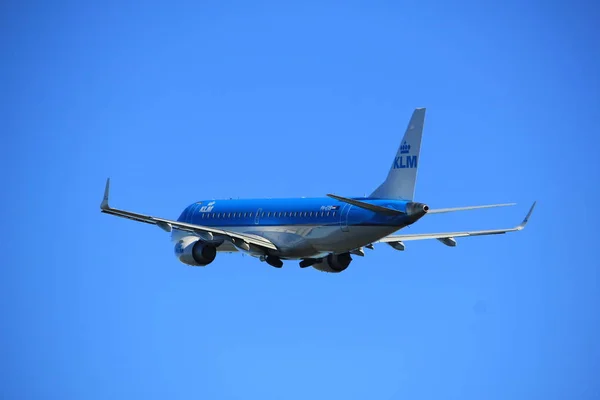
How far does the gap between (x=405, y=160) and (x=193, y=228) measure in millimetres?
12803

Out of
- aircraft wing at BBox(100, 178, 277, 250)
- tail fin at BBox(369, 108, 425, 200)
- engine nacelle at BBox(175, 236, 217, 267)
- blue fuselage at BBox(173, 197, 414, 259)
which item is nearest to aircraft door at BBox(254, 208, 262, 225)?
blue fuselage at BBox(173, 197, 414, 259)

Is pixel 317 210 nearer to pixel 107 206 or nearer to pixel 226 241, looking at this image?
pixel 226 241

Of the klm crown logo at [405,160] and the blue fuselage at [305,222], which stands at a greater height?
the klm crown logo at [405,160]

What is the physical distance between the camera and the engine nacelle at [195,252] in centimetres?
8338

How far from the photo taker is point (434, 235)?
84.9 metres

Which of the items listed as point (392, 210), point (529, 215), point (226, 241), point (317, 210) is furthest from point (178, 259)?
point (529, 215)

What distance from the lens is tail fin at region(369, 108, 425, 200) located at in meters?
76.8

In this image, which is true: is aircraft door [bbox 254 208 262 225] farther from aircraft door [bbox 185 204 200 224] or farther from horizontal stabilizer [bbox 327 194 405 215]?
horizontal stabilizer [bbox 327 194 405 215]

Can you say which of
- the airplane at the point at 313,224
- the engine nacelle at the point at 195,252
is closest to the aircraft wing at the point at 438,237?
the airplane at the point at 313,224

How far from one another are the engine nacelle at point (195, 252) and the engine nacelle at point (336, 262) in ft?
22.2

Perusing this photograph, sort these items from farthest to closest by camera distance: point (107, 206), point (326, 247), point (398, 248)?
point (398, 248)
point (326, 247)
point (107, 206)

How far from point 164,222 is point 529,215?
70.2 ft

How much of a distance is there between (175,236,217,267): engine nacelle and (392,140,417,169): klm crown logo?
43.0ft

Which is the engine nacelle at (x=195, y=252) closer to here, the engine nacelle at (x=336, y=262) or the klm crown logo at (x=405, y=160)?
the engine nacelle at (x=336, y=262)
